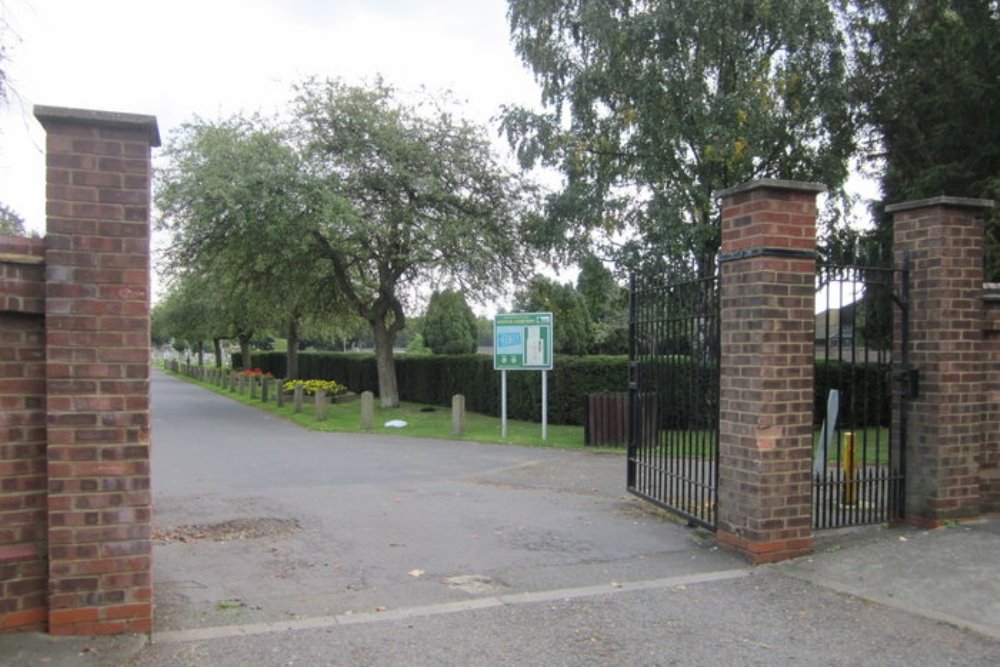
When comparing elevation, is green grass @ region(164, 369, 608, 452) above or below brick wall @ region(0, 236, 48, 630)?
below

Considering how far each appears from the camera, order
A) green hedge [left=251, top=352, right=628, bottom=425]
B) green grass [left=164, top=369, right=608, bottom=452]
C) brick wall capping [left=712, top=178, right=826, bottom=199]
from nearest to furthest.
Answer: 1. brick wall capping [left=712, top=178, right=826, bottom=199]
2. green grass [left=164, top=369, right=608, bottom=452]
3. green hedge [left=251, top=352, right=628, bottom=425]

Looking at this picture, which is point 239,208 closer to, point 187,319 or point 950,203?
point 950,203

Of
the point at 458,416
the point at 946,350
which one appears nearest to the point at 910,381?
the point at 946,350

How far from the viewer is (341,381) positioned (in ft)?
111

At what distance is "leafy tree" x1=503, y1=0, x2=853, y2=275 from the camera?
1684 centimetres

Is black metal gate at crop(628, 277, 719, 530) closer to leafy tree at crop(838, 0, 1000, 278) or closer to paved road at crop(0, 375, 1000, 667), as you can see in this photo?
paved road at crop(0, 375, 1000, 667)

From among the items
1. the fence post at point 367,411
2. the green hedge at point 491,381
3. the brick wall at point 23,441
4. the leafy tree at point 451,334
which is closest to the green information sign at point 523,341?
the green hedge at point 491,381

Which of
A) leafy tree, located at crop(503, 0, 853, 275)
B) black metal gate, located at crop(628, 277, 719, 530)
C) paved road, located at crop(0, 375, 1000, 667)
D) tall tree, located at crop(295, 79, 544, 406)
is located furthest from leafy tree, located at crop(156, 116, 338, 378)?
black metal gate, located at crop(628, 277, 719, 530)

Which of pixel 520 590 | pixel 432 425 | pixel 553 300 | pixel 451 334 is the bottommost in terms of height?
pixel 432 425

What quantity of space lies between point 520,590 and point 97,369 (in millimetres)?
2929

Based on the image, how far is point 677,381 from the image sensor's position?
7426 mm

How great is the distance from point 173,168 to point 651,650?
19.3 metres

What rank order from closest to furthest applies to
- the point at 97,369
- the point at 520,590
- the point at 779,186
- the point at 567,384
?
the point at 97,369 → the point at 520,590 → the point at 779,186 → the point at 567,384

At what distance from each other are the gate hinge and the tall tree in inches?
555
